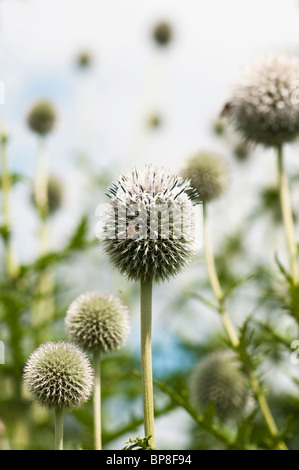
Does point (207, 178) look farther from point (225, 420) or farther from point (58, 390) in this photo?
point (58, 390)

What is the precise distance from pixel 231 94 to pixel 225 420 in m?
2.20

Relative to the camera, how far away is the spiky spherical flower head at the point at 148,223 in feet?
7.34

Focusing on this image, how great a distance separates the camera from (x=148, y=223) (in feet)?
7.43

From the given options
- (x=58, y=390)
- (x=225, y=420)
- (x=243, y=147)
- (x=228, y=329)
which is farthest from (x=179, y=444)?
(x=58, y=390)

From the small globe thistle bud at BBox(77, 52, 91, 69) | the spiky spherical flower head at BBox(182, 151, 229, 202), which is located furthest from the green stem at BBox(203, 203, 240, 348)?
the small globe thistle bud at BBox(77, 52, 91, 69)

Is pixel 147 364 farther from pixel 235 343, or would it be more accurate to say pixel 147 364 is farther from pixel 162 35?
pixel 162 35

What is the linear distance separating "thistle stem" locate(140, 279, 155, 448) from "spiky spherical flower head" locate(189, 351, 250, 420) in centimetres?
156

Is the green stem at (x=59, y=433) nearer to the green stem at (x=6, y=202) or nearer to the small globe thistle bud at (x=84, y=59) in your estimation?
the green stem at (x=6, y=202)

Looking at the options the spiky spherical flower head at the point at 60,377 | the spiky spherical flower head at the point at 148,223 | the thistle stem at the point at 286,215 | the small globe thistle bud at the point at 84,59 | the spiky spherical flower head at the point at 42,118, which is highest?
the small globe thistle bud at the point at 84,59

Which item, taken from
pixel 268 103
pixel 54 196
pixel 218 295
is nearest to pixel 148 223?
pixel 218 295

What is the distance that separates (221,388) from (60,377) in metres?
1.71

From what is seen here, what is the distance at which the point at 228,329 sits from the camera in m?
3.17

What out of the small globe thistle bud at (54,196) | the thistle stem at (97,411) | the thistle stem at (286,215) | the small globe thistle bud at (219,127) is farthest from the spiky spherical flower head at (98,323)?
the small globe thistle bud at (219,127)

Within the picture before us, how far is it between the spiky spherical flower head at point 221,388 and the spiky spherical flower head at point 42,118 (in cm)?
352
